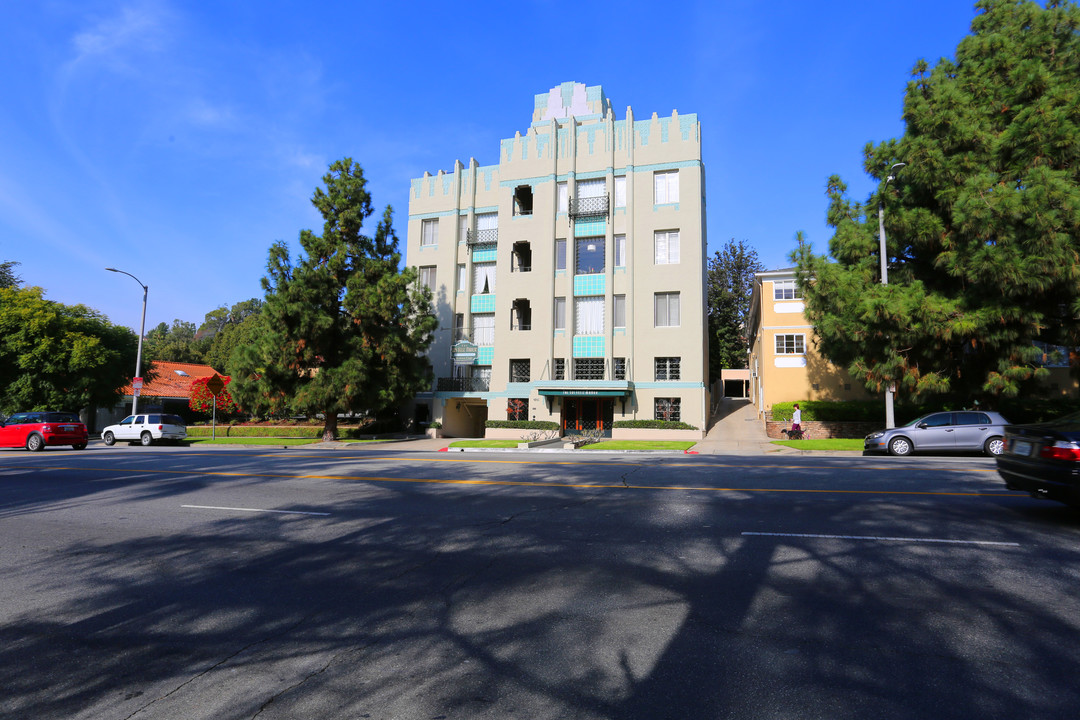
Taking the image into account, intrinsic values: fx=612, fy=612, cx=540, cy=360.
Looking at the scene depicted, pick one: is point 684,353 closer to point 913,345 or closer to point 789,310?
point 789,310

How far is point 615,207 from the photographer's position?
35531 millimetres

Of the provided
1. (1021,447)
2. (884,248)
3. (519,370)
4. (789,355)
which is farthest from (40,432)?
(789,355)

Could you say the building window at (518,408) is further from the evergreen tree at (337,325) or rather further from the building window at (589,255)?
the building window at (589,255)

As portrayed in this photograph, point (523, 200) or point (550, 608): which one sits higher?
point (523, 200)

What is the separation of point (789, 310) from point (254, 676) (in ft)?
113

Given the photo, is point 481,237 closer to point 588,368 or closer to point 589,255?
point 589,255

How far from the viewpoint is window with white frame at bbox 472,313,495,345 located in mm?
38031

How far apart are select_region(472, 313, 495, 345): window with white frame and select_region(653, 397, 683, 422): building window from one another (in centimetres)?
1108

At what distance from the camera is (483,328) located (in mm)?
38250

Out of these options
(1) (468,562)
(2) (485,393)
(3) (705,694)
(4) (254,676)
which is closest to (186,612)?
(4) (254,676)

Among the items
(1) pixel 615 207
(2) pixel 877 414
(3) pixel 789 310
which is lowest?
(2) pixel 877 414

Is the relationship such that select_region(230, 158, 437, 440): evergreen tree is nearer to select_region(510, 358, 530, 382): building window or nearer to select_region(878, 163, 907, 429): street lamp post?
select_region(510, 358, 530, 382): building window

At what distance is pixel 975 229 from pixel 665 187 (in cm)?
1655

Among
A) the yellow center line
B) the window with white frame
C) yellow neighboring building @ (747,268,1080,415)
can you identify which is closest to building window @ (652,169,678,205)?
yellow neighboring building @ (747,268,1080,415)
